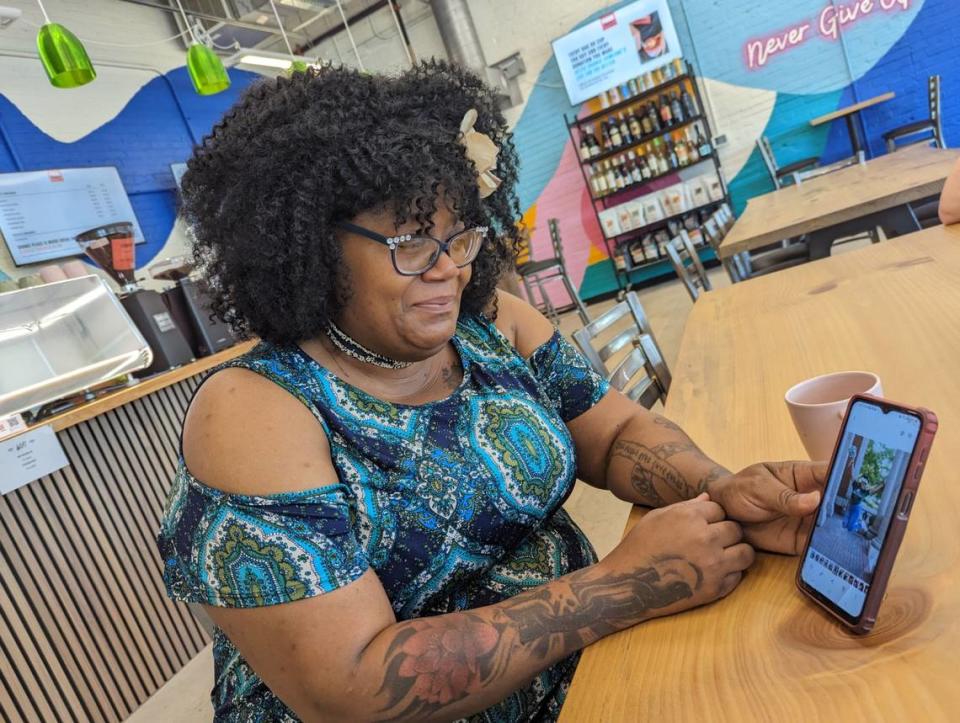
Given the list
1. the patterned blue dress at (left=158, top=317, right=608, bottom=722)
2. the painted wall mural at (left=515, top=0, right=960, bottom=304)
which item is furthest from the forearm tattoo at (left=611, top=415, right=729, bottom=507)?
the painted wall mural at (left=515, top=0, right=960, bottom=304)

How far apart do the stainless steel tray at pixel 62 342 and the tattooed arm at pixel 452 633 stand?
2.12 m

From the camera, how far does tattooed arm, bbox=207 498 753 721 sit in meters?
0.75

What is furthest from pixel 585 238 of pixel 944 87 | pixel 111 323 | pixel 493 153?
pixel 493 153

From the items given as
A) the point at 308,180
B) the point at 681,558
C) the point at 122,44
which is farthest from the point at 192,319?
the point at 122,44

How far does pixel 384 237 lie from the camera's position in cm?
99

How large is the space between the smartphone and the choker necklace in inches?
25.4

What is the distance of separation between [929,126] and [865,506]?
24.8 ft

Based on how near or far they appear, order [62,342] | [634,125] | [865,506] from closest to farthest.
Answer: [865,506] < [62,342] < [634,125]

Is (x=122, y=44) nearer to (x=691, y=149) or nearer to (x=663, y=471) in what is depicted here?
(x=691, y=149)

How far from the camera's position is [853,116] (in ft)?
22.9

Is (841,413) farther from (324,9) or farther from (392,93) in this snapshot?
(324,9)

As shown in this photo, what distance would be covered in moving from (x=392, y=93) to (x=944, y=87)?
779cm

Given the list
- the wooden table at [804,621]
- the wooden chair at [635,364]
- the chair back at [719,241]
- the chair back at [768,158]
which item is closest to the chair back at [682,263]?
the chair back at [719,241]

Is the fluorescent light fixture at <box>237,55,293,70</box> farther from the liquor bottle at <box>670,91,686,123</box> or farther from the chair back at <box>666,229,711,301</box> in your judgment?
the chair back at <box>666,229,711,301</box>
